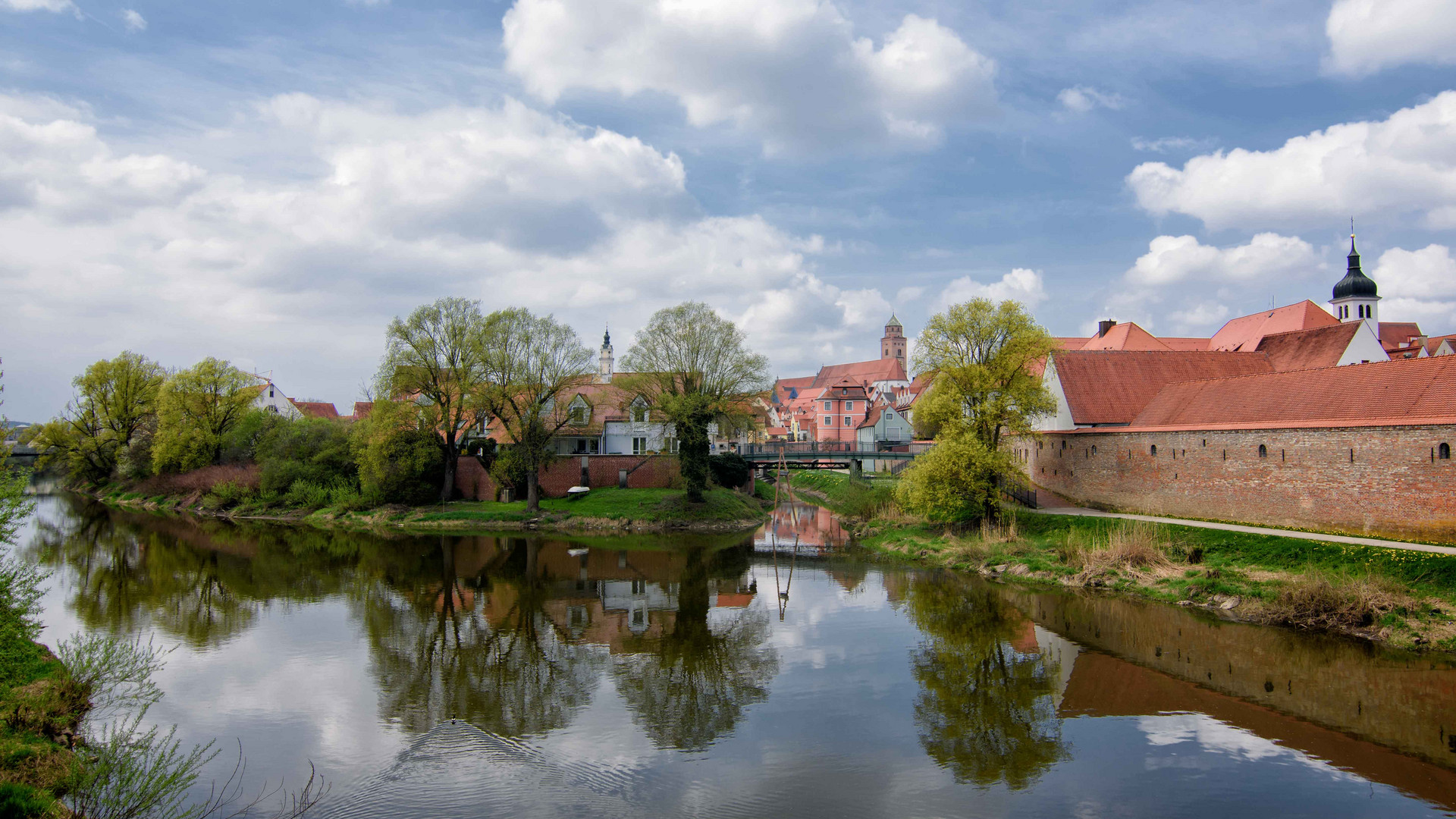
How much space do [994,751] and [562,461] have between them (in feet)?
105

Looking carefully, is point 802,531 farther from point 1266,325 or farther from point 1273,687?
point 1266,325

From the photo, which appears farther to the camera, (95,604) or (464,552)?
(464,552)

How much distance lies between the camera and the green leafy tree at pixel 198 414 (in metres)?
42.9

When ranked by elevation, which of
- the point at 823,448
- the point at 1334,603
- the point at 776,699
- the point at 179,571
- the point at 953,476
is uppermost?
the point at 823,448

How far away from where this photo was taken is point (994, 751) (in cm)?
1060

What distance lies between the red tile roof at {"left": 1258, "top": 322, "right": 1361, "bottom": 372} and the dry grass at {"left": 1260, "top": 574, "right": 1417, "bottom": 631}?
1681 cm

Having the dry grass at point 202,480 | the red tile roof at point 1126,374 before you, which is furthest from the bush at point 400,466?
the red tile roof at point 1126,374

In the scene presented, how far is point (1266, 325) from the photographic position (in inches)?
1742

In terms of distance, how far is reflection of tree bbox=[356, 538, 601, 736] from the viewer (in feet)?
38.8

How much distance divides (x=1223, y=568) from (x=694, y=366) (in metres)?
22.1

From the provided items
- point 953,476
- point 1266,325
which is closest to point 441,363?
point 953,476

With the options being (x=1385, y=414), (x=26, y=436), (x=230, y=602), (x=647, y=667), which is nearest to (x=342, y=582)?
(x=230, y=602)

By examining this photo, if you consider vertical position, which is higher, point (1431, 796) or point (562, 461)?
point (562, 461)

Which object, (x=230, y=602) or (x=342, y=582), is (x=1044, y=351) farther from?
(x=230, y=602)
